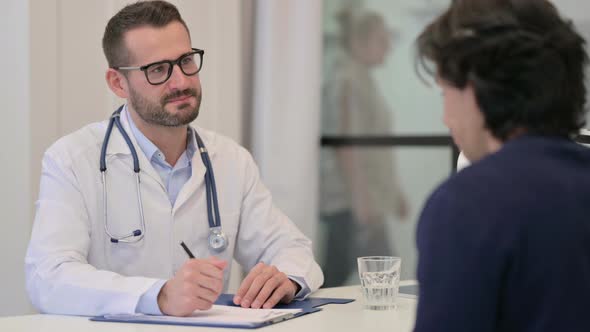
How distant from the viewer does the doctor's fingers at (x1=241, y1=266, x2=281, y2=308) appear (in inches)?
75.9

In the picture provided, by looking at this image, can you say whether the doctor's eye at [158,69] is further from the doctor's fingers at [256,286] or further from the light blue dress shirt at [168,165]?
the doctor's fingers at [256,286]

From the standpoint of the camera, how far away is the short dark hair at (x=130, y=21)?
2443 millimetres

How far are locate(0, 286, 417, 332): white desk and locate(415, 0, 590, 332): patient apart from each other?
66 centimetres

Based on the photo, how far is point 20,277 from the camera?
9.15ft

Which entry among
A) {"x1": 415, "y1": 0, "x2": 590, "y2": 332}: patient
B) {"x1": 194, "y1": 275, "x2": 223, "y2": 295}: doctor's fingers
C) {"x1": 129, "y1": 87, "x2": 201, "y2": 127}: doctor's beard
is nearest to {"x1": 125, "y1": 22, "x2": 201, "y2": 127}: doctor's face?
{"x1": 129, "y1": 87, "x2": 201, "y2": 127}: doctor's beard

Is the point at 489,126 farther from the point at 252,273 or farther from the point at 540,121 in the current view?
the point at 252,273

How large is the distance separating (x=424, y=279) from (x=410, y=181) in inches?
117

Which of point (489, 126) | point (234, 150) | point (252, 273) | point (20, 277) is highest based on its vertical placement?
point (489, 126)

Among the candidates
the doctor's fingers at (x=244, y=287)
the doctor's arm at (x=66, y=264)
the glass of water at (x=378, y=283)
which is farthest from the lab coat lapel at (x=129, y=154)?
the glass of water at (x=378, y=283)

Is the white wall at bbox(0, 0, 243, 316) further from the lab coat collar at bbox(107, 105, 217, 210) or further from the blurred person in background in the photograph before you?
the blurred person in background

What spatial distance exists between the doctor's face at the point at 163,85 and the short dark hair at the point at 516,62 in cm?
141

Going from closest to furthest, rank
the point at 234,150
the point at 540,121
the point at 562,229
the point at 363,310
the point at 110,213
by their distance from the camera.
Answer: the point at 562,229
the point at 540,121
the point at 363,310
the point at 110,213
the point at 234,150

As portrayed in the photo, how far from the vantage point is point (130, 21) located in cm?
246

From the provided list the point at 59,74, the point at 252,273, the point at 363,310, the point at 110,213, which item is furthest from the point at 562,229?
the point at 59,74
